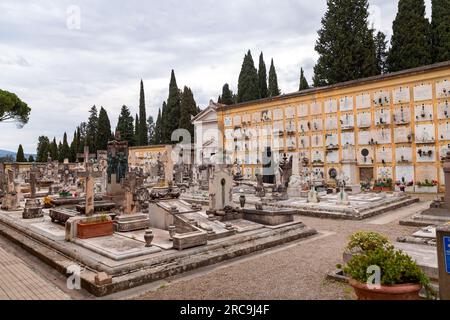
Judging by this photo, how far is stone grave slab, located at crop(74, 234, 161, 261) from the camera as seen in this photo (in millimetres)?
7403

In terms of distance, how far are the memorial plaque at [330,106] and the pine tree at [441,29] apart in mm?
11626

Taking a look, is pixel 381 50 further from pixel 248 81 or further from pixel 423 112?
pixel 248 81

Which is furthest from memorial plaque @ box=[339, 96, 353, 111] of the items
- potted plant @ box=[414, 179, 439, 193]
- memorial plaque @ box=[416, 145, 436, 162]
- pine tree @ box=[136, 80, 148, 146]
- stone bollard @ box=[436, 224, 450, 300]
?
pine tree @ box=[136, 80, 148, 146]

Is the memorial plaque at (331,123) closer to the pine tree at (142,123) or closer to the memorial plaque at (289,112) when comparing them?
the memorial plaque at (289,112)

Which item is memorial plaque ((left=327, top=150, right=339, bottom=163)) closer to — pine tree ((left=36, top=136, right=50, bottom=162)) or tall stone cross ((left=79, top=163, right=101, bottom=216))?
tall stone cross ((left=79, top=163, right=101, bottom=216))

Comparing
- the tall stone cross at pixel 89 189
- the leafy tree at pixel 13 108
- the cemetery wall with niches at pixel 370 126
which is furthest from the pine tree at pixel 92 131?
the tall stone cross at pixel 89 189

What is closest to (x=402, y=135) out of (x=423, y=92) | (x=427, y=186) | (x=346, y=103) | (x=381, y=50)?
(x=423, y=92)

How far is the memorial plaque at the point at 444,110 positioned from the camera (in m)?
23.1

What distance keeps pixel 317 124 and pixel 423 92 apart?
9023mm

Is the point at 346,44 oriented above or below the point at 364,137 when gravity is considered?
above

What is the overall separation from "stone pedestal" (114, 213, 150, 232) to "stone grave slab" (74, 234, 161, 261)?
28.6 inches

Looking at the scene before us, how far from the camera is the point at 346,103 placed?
2845 cm
